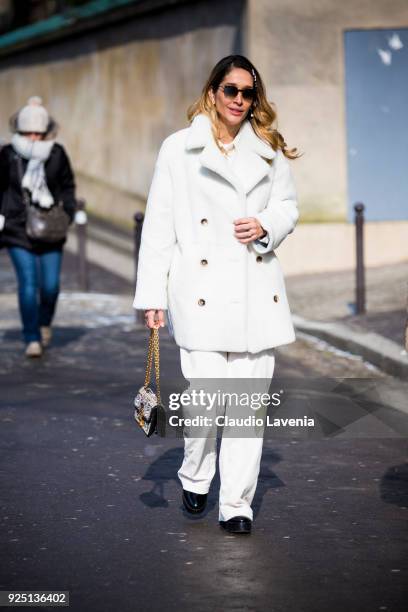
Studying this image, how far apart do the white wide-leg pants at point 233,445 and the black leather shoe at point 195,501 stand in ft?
0.52

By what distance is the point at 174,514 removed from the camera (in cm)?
638

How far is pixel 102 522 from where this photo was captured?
6.23 metres

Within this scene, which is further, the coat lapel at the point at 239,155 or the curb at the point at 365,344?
the curb at the point at 365,344

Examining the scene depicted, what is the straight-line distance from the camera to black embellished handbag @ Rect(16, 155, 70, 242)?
11133mm

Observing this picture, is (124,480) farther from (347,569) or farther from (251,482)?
(347,569)

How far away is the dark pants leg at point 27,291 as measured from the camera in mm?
11312

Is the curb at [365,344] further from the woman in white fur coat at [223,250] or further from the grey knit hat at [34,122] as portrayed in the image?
the woman in white fur coat at [223,250]

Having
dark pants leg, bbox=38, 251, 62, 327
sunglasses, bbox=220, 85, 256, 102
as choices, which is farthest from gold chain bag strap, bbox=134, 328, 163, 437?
dark pants leg, bbox=38, 251, 62, 327

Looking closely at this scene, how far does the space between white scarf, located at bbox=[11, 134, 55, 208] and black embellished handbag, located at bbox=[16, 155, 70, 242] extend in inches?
2.1

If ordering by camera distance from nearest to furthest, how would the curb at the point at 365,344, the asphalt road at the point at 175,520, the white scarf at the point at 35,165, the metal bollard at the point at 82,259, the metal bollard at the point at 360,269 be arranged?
the asphalt road at the point at 175,520
the curb at the point at 365,344
the white scarf at the point at 35,165
the metal bollard at the point at 360,269
the metal bollard at the point at 82,259

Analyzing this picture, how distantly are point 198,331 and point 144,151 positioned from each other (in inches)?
588

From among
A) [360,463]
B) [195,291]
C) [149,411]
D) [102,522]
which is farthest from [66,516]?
[360,463]

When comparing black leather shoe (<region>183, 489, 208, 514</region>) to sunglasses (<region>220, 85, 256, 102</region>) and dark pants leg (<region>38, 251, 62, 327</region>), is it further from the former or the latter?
dark pants leg (<region>38, 251, 62, 327</region>)

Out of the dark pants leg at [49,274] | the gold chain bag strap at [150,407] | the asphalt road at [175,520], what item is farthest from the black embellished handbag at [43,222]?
the gold chain bag strap at [150,407]
